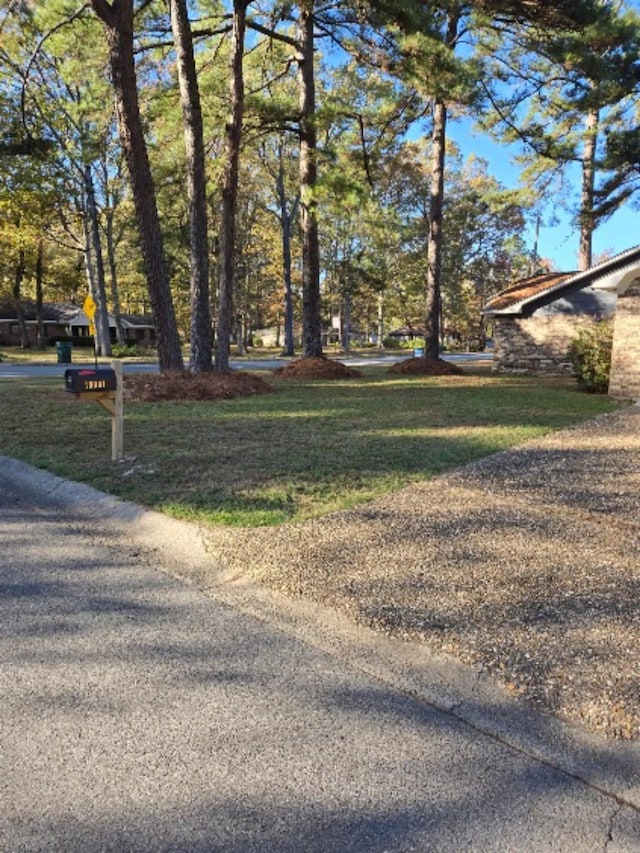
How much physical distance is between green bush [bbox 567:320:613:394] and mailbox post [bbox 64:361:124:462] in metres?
10.7

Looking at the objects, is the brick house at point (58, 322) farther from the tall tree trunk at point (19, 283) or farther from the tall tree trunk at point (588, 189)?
the tall tree trunk at point (588, 189)

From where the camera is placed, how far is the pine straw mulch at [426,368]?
678 inches

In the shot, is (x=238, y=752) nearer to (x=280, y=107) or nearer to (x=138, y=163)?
(x=138, y=163)

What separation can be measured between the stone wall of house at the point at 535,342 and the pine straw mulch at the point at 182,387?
10.9 metres

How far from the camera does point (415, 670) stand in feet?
7.86

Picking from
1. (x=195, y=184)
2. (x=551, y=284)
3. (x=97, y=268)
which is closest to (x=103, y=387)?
(x=195, y=184)

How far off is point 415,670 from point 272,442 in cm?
431

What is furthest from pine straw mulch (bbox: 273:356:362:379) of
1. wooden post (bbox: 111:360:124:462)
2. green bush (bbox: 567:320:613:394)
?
wooden post (bbox: 111:360:124:462)

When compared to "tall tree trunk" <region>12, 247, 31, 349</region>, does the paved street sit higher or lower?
lower

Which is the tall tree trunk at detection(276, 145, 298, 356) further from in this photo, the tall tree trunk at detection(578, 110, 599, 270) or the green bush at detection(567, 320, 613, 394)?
the green bush at detection(567, 320, 613, 394)

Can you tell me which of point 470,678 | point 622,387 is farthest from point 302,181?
point 470,678

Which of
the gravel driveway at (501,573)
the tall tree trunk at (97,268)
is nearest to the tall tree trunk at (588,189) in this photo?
the gravel driveway at (501,573)

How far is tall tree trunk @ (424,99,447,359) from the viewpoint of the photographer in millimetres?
16922

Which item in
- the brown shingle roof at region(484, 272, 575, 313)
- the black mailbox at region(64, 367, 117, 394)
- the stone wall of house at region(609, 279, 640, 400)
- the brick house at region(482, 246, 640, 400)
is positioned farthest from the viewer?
the brown shingle roof at region(484, 272, 575, 313)
